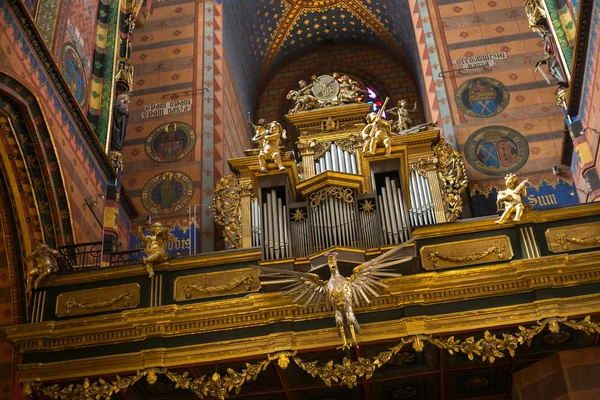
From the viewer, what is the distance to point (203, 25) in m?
19.1

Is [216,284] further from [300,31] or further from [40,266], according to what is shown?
[300,31]

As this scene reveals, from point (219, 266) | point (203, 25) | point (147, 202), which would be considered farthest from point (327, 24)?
point (219, 266)

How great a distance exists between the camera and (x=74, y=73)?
14039mm

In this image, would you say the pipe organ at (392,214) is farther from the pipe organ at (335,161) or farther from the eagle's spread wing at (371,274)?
the pipe organ at (335,161)

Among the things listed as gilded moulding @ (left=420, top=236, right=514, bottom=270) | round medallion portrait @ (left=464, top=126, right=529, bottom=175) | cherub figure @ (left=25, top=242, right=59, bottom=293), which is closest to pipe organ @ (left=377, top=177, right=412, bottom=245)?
gilded moulding @ (left=420, top=236, right=514, bottom=270)

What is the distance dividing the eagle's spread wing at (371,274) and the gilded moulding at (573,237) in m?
2.06

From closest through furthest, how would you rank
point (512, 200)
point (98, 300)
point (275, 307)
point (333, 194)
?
point (275, 307)
point (512, 200)
point (98, 300)
point (333, 194)

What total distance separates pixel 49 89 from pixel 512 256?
790 cm

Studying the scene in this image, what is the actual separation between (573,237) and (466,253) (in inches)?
57.7

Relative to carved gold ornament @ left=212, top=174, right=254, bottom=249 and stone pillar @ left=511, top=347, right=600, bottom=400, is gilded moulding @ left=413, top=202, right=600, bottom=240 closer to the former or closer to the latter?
stone pillar @ left=511, top=347, right=600, bottom=400

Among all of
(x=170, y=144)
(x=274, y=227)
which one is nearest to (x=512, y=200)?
(x=274, y=227)

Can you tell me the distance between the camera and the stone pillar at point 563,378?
31.2 feet

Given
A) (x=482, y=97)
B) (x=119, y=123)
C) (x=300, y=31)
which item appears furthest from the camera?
(x=300, y=31)

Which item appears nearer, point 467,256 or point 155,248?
point 467,256
